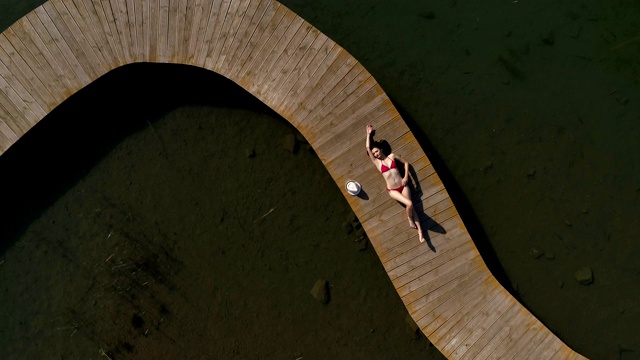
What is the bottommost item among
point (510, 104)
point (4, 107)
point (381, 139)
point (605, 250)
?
point (605, 250)

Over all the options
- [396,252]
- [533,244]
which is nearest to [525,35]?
[533,244]

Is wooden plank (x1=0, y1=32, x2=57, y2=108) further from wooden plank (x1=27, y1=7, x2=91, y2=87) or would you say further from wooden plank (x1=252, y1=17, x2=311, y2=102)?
wooden plank (x1=252, y1=17, x2=311, y2=102)

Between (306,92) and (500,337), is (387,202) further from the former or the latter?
(500,337)

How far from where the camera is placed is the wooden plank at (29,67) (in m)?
9.94

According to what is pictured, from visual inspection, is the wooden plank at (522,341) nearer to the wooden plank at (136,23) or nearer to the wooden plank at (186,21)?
the wooden plank at (186,21)

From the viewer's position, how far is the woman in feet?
31.6

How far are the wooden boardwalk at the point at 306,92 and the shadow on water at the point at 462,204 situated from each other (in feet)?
1.65

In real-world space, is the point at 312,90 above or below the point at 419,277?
above

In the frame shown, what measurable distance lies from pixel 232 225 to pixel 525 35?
6.13 metres

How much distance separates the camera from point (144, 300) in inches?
413

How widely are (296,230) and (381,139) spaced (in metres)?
2.22

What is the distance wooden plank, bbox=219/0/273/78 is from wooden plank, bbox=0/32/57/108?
2.92 meters

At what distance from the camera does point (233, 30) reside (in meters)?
9.92

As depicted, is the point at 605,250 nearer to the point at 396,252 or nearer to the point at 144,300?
the point at 396,252
